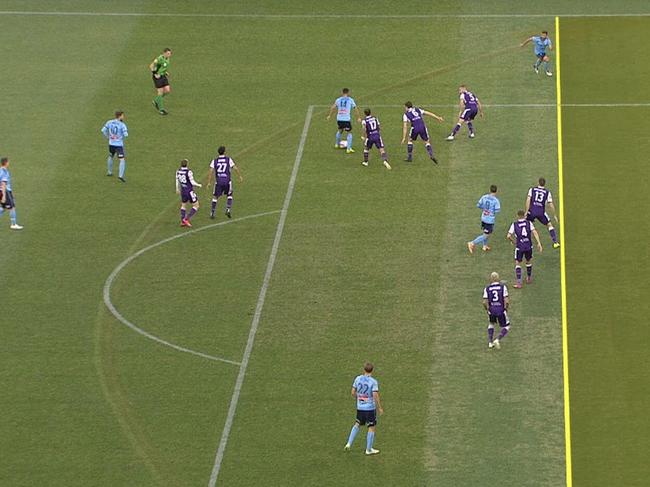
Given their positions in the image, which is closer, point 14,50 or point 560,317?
point 560,317

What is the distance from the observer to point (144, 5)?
73.0 metres

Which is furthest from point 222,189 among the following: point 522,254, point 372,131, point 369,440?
point 369,440

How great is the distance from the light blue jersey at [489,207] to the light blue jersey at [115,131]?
12309 mm

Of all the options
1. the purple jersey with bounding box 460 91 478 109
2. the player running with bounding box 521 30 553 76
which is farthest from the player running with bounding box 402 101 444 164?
the player running with bounding box 521 30 553 76

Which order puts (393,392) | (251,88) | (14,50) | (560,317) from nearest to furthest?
(393,392), (560,317), (251,88), (14,50)

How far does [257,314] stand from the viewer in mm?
47969

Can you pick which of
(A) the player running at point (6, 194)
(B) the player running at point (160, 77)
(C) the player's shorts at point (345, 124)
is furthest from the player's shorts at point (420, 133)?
(A) the player running at point (6, 194)

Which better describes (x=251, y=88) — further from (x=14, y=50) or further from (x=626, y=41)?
(x=626, y=41)

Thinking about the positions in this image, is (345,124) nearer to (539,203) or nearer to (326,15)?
(539,203)

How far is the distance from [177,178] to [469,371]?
1211 centimetres

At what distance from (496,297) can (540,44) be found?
838 inches

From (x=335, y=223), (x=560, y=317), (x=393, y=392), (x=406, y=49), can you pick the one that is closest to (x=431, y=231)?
(x=335, y=223)

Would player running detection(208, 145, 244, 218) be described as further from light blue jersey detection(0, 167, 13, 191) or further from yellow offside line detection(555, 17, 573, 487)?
yellow offside line detection(555, 17, 573, 487)

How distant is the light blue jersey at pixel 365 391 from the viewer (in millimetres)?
40206
